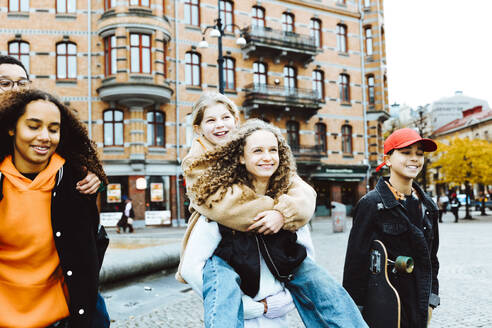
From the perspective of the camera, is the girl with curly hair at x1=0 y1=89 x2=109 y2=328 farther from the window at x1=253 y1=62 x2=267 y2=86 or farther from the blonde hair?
the window at x1=253 y1=62 x2=267 y2=86

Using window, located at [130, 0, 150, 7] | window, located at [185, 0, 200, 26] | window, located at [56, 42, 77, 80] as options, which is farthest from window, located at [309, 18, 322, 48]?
window, located at [56, 42, 77, 80]

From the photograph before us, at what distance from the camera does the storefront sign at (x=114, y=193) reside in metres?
23.9

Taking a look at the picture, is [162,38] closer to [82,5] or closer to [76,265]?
[82,5]

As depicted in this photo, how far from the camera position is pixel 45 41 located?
2406 cm

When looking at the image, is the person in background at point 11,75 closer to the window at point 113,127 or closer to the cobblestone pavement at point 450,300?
the cobblestone pavement at point 450,300

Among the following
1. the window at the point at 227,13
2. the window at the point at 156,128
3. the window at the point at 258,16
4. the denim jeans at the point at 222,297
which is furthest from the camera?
the window at the point at 258,16

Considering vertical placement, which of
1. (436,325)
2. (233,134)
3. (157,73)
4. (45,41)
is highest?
(45,41)

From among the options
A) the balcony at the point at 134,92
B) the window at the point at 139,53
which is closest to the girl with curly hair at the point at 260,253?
the balcony at the point at 134,92

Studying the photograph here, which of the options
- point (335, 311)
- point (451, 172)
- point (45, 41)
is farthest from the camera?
point (451, 172)

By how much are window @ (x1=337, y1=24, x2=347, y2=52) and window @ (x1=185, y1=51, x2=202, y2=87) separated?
11.7 m

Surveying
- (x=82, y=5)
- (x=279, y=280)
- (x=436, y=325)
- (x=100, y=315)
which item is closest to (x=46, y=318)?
(x=100, y=315)

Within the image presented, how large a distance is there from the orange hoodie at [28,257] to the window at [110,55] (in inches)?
893

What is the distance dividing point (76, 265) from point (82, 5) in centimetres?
2558

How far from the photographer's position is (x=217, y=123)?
310cm
